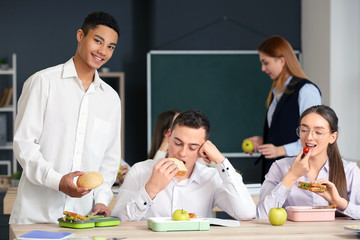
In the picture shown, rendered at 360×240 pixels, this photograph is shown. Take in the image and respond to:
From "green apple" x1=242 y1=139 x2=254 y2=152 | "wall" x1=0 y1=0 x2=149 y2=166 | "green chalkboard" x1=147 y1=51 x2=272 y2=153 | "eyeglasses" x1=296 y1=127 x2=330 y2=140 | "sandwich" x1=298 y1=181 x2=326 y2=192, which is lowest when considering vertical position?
"sandwich" x1=298 y1=181 x2=326 y2=192

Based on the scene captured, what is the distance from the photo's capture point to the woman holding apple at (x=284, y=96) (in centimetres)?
405

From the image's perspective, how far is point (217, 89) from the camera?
6746mm

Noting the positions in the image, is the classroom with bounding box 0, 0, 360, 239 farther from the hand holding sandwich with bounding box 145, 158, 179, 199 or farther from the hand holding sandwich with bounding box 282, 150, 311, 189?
the hand holding sandwich with bounding box 145, 158, 179, 199

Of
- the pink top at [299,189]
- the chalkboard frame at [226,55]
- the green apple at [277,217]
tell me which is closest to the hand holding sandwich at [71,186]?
the green apple at [277,217]

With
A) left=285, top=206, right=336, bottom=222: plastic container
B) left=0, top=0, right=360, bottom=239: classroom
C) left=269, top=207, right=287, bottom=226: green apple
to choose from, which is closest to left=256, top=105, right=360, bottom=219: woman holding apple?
left=285, top=206, right=336, bottom=222: plastic container

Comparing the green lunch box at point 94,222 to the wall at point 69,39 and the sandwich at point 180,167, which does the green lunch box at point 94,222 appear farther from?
the wall at point 69,39

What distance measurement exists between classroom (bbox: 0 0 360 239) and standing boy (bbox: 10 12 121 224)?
3.02 metres

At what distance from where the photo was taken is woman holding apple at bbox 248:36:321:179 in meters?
4.05

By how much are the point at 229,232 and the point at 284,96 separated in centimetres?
190

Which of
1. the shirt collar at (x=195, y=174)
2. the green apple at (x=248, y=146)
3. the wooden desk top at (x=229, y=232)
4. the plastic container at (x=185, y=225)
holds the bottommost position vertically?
the wooden desk top at (x=229, y=232)

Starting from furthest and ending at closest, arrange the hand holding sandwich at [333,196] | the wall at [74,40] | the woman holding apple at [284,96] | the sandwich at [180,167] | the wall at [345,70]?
the wall at [74,40] < the wall at [345,70] < the woman holding apple at [284,96] < the hand holding sandwich at [333,196] < the sandwich at [180,167]

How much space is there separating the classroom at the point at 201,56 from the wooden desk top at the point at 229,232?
3322mm

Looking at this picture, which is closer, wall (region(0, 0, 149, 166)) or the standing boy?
the standing boy

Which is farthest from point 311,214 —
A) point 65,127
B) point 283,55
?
point 283,55
